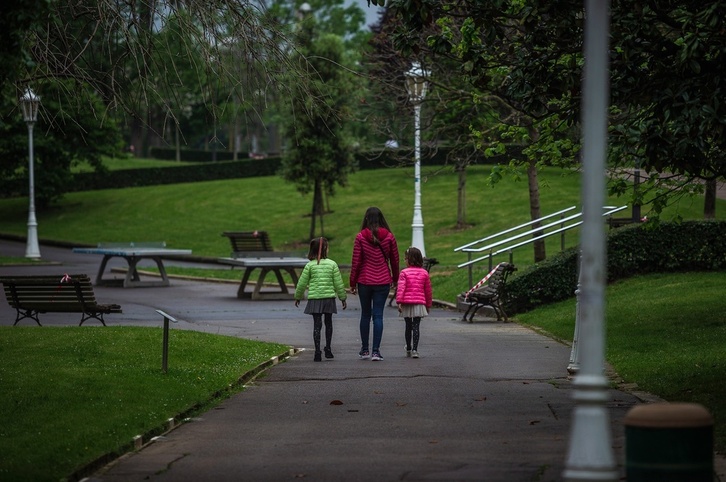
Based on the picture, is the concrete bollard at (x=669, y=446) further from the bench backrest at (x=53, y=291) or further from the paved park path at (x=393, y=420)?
the bench backrest at (x=53, y=291)

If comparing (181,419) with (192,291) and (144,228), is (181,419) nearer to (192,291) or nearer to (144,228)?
(192,291)

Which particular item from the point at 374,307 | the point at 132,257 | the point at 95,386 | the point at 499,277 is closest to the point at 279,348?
the point at 374,307

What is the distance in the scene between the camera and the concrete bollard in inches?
256

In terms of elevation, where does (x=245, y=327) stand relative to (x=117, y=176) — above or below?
below

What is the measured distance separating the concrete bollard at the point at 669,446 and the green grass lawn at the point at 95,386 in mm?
3963

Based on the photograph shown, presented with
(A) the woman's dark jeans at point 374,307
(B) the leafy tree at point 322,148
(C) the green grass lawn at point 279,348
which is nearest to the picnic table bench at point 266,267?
(C) the green grass lawn at point 279,348

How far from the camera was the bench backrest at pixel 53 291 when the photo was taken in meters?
19.2

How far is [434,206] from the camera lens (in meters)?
49.6

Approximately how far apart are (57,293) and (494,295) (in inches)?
319

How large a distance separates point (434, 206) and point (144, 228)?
41.7ft

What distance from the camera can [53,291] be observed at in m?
19.3

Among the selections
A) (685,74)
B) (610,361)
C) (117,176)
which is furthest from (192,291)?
(117,176)

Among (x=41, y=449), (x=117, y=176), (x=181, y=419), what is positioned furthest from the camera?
(x=117, y=176)

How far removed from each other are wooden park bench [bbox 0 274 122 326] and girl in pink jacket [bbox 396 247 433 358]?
17.5ft
